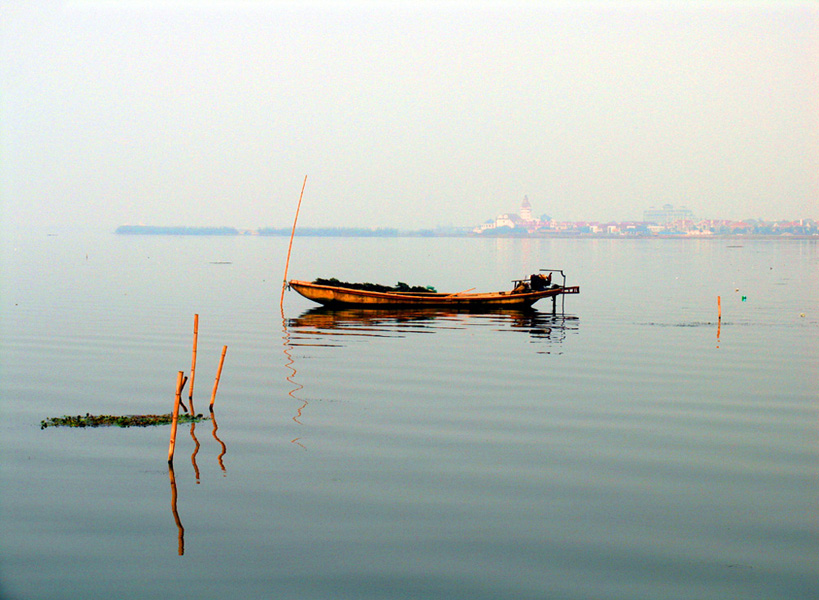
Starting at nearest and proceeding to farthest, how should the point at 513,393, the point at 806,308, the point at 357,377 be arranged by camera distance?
the point at 513,393 → the point at 357,377 → the point at 806,308

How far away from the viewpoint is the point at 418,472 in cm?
1667

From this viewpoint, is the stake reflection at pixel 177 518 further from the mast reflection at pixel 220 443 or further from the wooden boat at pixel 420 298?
the wooden boat at pixel 420 298

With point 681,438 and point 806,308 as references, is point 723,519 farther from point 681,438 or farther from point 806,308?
point 806,308

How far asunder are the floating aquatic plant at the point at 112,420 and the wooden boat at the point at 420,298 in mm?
28559

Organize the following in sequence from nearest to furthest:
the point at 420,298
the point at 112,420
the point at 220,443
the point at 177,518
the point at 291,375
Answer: the point at 177,518 → the point at 220,443 → the point at 112,420 → the point at 291,375 → the point at 420,298

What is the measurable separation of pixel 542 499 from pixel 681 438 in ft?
19.6

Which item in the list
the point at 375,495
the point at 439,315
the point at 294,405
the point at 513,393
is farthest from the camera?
the point at 439,315

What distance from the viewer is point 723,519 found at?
14227 millimetres

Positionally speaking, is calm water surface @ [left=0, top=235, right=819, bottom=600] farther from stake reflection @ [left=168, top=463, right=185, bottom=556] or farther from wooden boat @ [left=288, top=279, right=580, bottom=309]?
wooden boat @ [left=288, top=279, right=580, bottom=309]

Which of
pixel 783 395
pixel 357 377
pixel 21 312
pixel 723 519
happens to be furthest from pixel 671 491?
pixel 21 312

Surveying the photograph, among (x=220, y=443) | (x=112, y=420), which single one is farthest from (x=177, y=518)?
(x=112, y=420)

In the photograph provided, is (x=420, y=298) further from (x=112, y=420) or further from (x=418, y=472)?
(x=418, y=472)

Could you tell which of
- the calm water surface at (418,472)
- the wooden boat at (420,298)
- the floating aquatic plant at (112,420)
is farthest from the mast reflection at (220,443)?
the wooden boat at (420,298)

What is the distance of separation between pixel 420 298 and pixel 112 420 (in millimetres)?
29868
